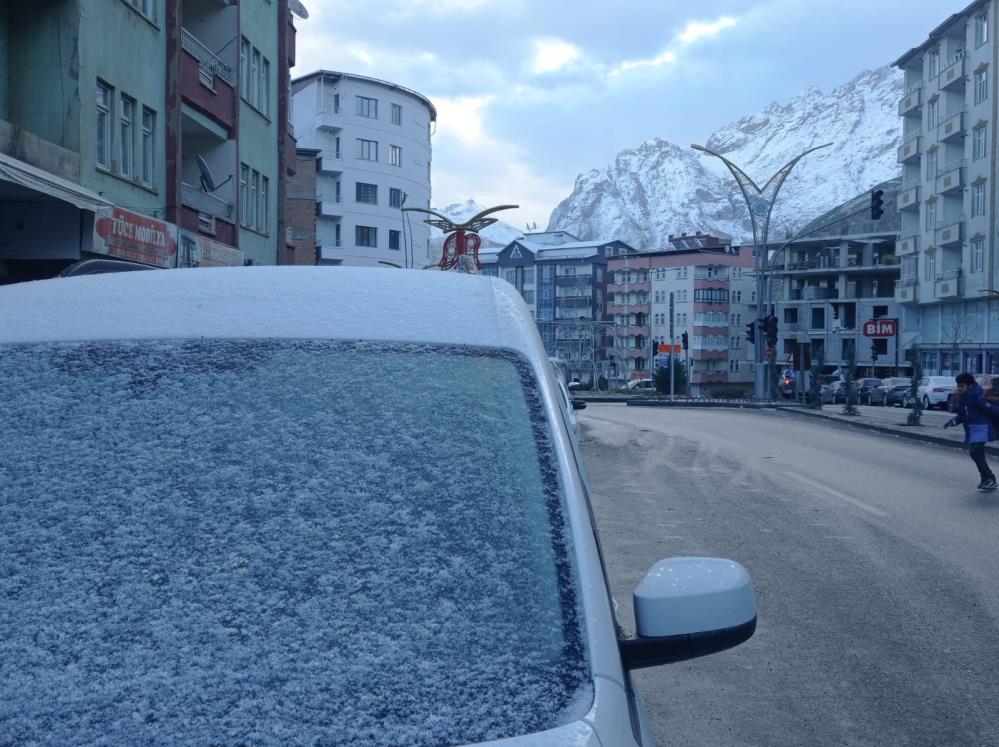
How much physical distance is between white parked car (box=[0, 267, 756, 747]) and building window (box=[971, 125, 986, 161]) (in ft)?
193

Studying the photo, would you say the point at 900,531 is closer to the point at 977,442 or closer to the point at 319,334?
the point at 977,442

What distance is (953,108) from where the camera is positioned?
59.9 meters

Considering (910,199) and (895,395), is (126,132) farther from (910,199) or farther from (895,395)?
(910,199)

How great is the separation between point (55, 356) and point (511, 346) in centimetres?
97

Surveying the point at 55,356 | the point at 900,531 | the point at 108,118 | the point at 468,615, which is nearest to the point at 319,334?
the point at 55,356

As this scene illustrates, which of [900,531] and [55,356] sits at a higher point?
[55,356]

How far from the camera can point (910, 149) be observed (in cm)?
6600

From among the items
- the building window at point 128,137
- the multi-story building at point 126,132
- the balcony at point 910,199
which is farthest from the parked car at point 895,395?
the building window at point 128,137

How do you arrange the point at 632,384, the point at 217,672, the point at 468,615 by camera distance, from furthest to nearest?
the point at 632,384
the point at 468,615
the point at 217,672

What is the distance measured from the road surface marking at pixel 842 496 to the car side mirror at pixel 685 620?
403 inches

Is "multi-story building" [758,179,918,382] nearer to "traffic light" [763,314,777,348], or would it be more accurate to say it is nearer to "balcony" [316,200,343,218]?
"balcony" [316,200,343,218]

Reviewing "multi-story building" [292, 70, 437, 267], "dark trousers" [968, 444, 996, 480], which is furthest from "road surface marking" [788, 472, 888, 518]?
"multi-story building" [292, 70, 437, 267]

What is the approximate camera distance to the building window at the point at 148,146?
20.4 meters

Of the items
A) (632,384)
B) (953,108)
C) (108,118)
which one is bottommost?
(632,384)
